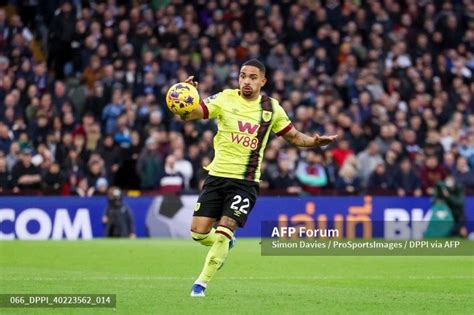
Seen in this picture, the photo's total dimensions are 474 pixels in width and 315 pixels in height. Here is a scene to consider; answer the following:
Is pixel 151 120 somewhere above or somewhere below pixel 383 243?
above

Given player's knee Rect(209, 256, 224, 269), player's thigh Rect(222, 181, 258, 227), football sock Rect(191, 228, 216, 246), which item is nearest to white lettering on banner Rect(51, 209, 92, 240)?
football sock Rect(191, 228, 216, 246)

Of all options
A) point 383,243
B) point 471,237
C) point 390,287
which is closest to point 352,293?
point 390,287

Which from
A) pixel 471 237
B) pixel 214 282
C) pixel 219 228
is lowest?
pixel 471 237

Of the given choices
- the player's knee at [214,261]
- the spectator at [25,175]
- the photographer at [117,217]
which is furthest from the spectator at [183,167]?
the player's knee at [214,261]

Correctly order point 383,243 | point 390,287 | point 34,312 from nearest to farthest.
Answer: point 34,312 < point 390,287 < point 383,243

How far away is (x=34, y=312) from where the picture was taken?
11.1 m

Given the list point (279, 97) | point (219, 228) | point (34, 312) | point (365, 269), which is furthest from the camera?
point (279, 97)

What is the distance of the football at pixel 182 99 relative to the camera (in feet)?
41.4

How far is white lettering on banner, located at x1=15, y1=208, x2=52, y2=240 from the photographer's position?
24.1 metres

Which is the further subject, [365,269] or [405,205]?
[405,205]

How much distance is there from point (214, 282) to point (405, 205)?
38.5ft

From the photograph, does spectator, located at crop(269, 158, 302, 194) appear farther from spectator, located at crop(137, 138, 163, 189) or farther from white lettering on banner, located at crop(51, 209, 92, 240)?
white lettering on banner, located at crop(51, 209, 92, 240)

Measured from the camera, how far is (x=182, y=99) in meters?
12.6

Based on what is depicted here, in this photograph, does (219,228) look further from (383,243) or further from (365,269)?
(383,243)
